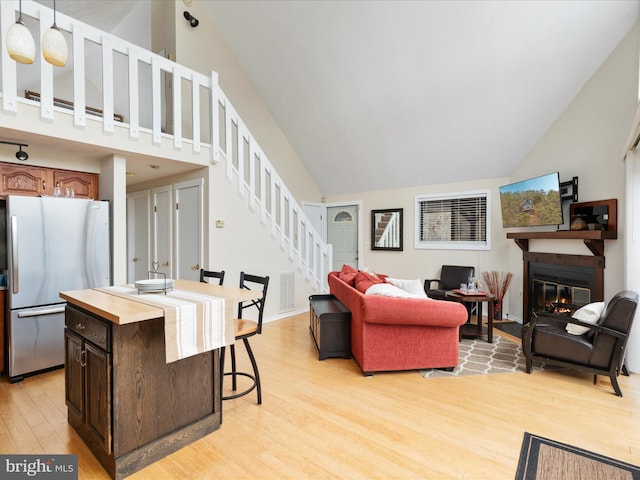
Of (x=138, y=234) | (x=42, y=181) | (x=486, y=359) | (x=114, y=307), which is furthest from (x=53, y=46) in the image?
(x=486, y=359)

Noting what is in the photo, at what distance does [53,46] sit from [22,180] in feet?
7.83

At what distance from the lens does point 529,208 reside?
457 cm

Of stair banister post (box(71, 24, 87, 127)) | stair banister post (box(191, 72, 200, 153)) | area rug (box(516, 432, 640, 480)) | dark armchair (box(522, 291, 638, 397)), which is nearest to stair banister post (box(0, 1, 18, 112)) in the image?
stair banister post (box(71, 24, 87, 127))

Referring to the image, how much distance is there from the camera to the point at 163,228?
5188 mm

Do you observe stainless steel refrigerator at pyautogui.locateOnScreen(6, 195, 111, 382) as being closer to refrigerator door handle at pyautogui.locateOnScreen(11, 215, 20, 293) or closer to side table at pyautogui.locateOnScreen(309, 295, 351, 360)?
refrigerator door handle at pyautogui.locateOnScreen(11, 215, 20, 293)

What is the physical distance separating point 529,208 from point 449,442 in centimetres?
353

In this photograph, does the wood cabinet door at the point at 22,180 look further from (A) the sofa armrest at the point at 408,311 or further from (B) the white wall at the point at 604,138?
(B) the white wall at the point at 604,138

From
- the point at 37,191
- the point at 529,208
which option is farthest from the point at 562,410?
the point at 37,191

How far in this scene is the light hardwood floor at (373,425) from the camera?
2.00 m

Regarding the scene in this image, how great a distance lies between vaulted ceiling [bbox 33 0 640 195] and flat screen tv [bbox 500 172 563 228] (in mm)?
703

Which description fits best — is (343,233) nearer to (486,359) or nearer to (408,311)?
(486,359)

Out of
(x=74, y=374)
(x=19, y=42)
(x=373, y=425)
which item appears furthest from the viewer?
(x=373, y=425)

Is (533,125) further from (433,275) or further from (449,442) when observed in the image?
(449,442)

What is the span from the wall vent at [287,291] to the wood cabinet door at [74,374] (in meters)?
3.34
